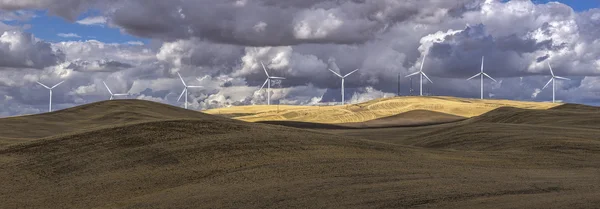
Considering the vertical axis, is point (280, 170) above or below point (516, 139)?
below

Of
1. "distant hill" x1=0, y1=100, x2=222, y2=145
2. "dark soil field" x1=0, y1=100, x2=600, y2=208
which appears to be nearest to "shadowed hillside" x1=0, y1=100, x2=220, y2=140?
"distant hill" x1=0, y1=100, x2=222, y2=145

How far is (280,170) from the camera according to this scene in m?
21.1

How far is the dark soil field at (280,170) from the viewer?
16.9m

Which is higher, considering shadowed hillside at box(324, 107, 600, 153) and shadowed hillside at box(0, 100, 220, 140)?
shadowed hillside at box(0, 100, 220, 140)

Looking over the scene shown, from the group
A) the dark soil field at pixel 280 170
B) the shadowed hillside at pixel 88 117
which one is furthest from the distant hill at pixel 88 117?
the dark soil field at pixel 280 170

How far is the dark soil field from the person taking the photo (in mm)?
16922

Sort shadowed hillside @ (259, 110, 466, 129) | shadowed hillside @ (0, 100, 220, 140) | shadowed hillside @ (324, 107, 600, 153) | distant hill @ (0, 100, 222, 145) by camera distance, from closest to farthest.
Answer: shadowed hillside @ (324, 107, 600, 153) < distant hill @ (0, 100, 222, 145) < shadowed hillside @ (0, 100, 220, 140) < shadowed hillside @ (259, 110, 466, 129)

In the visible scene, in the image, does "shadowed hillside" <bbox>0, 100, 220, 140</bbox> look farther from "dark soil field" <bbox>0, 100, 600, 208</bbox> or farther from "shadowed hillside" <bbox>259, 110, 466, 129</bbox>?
"dark soil field" <bbox>0, 100, 600, 208</bbox>

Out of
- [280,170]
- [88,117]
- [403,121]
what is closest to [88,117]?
[88,117]

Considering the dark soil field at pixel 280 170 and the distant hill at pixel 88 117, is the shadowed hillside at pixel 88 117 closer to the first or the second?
the distant hill at pixel 88 117

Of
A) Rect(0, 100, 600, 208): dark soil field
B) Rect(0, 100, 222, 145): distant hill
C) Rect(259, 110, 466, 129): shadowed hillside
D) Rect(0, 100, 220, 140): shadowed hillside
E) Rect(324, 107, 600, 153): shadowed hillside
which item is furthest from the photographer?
Rect(259, 110, 466, 129): shadowed hillside

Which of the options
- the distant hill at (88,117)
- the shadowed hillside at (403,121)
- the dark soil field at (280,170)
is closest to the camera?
the dark soil field at (280,170)

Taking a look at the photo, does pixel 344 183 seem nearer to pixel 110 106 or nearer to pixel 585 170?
pixel 585 170

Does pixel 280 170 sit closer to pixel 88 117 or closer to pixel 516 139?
pixel 516 139
